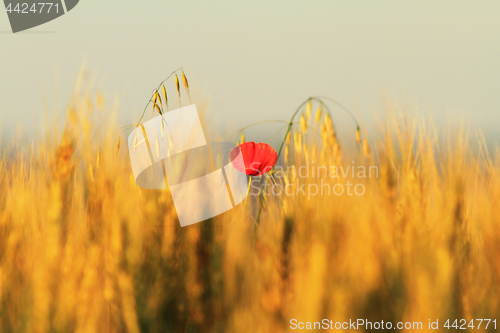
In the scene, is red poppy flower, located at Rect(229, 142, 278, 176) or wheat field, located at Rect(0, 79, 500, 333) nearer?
wheat field, located at Rect(0, 79, 500, 333)

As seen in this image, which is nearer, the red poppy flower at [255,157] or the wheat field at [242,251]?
the wheat field at [242,251]

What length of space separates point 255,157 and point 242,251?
0.87 feet

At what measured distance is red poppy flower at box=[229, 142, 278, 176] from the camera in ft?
3.68

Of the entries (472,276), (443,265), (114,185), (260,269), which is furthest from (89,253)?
(472,276)

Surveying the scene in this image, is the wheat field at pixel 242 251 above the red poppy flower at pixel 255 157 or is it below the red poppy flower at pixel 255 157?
below

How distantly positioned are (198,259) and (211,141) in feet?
1.04

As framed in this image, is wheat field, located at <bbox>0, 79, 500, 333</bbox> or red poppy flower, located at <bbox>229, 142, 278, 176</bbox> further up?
red poppy flower, located at <bbox>229, 142, 278, 176</bbox>

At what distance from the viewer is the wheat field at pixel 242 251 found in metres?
1.00

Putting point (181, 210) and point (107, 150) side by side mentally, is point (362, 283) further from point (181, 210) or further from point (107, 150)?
point (107, 150)

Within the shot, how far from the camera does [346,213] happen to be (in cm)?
113

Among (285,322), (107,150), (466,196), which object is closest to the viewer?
(285,322)

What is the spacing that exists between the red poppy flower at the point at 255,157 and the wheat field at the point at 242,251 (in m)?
0.05

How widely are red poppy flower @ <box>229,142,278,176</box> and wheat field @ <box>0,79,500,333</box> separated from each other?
0.17ft

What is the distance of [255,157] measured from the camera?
3.71 ft
